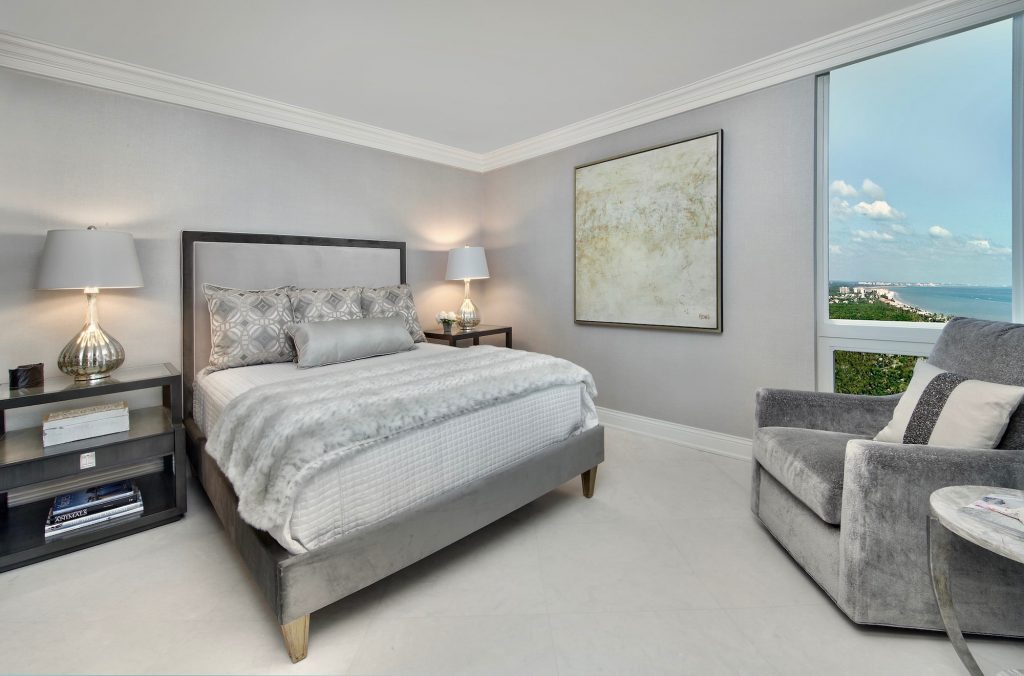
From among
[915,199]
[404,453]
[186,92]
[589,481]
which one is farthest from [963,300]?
[186,92]

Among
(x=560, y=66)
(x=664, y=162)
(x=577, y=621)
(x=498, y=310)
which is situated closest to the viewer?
(x=577, y=621)

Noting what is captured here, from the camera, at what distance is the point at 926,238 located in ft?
8.14

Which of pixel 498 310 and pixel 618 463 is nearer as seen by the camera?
pixel 618 463

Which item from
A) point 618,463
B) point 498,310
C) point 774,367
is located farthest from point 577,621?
point 498,310

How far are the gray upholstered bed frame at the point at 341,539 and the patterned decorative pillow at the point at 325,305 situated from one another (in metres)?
0.40

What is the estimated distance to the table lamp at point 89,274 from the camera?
2.33 m

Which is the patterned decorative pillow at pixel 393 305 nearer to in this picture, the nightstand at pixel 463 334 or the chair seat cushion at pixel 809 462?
the nightstand at pixel 463 334

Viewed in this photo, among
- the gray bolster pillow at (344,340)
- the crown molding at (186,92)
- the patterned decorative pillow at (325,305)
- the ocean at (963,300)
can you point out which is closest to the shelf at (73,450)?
the gray bolster pillow at (344,340)

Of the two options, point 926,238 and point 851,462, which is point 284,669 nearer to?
point 851,462

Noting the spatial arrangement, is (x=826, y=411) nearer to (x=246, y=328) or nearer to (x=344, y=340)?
(x=344, y=340)

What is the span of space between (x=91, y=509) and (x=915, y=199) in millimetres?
4472

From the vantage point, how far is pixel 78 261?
7.67ft

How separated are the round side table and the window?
143cm

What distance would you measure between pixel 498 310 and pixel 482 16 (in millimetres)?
2770
